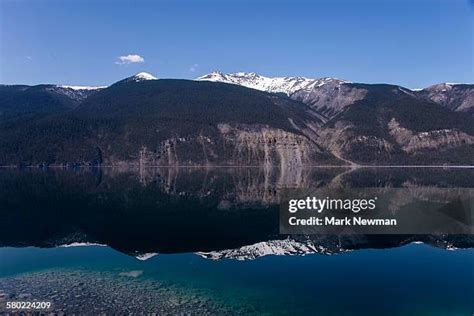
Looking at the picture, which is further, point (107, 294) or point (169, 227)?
point (169, 227)

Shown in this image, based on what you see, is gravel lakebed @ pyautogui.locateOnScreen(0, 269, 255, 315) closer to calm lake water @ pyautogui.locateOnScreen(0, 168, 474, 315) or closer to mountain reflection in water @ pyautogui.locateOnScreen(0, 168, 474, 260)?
calm lake water @ pyautogui.locateOnScreen(0, 168, 474, 315)

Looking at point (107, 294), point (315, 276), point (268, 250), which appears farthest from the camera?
point (268, 250)

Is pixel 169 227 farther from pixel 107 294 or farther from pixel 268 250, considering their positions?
pixel 107 294

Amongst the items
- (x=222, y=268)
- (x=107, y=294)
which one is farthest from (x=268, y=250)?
(x=107, y=294)

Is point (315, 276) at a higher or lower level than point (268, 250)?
lower

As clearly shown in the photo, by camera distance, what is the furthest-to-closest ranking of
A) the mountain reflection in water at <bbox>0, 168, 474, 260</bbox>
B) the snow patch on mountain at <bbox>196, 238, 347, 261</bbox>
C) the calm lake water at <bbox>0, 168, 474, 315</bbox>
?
the mountain reflection in water at <bbox>0, 168, 474, 260</bbox> → the snow patch on mountain at <bbox>196, 238, 347, 261</bbox> → the calm lake water at <bbox>0, 168, 474, 315</bbox>

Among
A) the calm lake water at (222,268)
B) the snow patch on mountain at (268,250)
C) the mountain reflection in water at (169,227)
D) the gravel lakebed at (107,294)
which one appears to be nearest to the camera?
the gravel lakebed at (107,294)

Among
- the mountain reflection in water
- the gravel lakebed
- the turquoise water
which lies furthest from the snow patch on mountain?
the gravel lakebed

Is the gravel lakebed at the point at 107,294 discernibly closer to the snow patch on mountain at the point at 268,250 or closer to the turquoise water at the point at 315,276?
the turquoise water at the point at 315,276

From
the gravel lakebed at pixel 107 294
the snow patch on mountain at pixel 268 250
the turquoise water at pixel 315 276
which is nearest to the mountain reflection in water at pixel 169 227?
the snow patch on mountain at pixel 268 250
